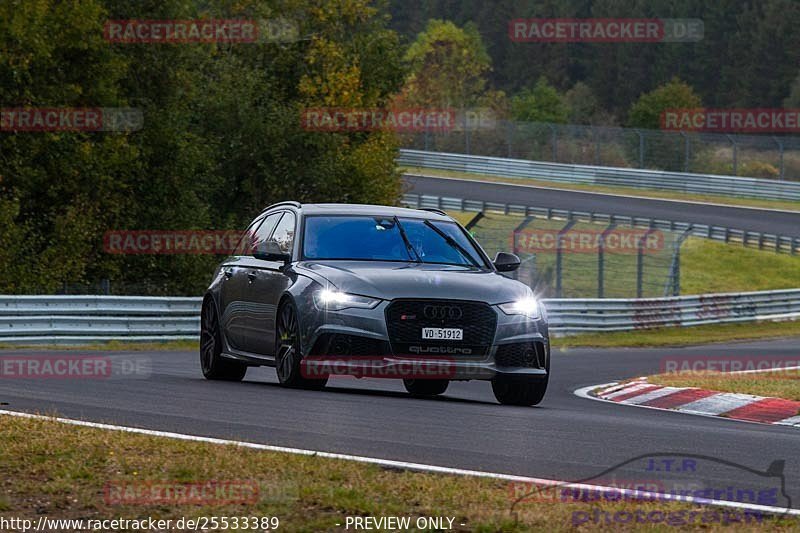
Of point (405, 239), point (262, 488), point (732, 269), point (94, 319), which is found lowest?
point (732, 269)

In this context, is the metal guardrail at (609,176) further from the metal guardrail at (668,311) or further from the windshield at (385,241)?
the windshield at (385,241)

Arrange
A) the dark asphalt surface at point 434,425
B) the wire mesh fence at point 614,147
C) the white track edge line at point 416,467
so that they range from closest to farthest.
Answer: the white track edge line at point 416,467 → the dark asphalt surface at point 434,425 → the wire mesh fence at point 614,147

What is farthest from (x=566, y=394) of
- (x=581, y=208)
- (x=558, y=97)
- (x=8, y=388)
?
(x=558, y=97)

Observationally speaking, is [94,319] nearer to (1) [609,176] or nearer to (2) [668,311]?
(2) [668,311]

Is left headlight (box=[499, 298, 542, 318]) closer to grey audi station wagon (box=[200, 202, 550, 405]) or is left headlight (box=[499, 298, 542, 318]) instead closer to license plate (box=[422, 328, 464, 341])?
grey audi station wagon (box=[200, 202, 550, 405])

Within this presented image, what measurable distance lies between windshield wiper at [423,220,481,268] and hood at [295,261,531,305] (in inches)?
20.2

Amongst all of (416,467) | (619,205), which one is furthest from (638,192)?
(416,467)

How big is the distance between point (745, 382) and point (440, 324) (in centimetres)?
569

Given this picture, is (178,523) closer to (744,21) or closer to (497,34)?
(744,21)

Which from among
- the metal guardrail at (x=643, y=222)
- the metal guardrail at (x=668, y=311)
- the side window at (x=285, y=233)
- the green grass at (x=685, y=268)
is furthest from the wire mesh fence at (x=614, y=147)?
the side window at (x=285, y=233)

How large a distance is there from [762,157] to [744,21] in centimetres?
3056

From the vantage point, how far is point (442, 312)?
12.2 meters

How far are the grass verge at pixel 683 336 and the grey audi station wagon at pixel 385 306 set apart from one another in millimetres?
16028

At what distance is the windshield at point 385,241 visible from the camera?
13.2m
